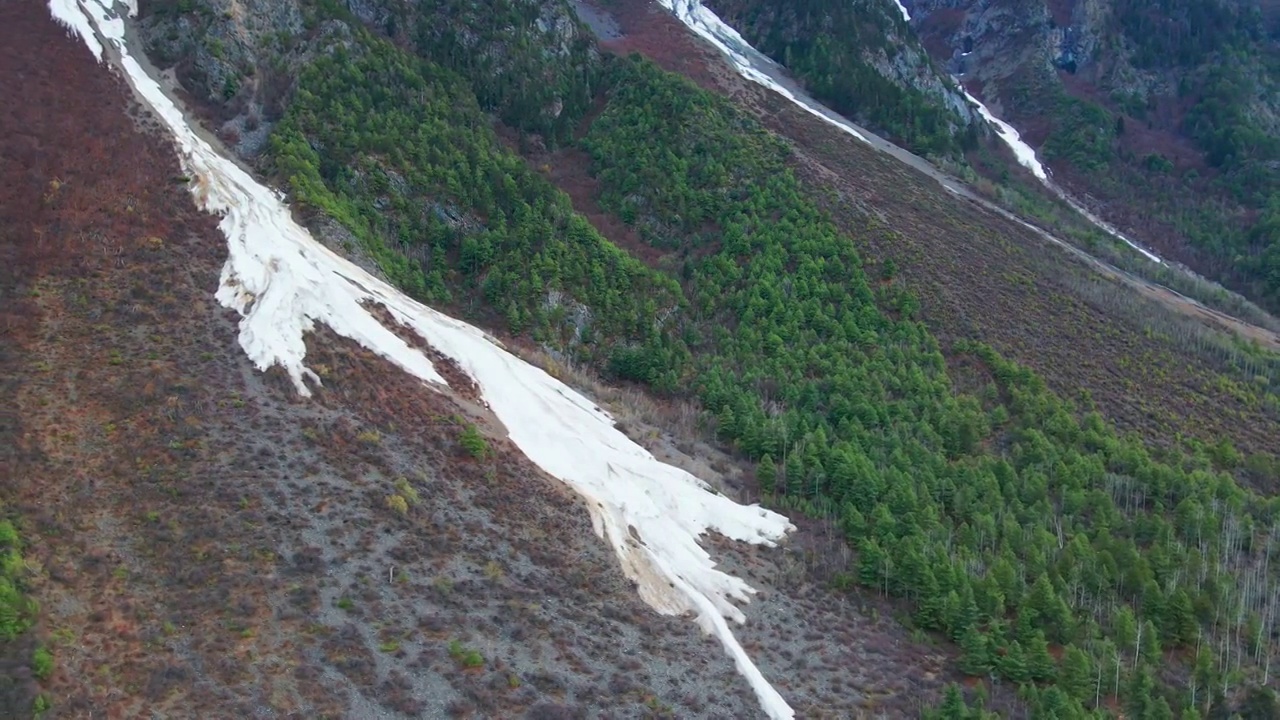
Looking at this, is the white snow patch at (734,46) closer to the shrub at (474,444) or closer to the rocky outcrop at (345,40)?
the rocky outcrop at (345,40)

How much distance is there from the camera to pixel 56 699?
24000mm

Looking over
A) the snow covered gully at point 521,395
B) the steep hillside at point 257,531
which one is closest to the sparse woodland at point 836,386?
the snow covered gully at point 521,395

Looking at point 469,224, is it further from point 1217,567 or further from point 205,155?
point 1217,567

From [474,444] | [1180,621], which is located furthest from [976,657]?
[474,444]

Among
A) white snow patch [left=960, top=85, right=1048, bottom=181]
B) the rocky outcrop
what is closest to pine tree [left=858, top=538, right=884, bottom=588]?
the rocky outcrop

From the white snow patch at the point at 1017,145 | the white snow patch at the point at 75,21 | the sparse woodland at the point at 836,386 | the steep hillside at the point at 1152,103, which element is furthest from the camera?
the white snow patch at the point at 1017,145

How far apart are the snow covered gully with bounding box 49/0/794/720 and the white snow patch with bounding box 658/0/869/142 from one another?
51.1m

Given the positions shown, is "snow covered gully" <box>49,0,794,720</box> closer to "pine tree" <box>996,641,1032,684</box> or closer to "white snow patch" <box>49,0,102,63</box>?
"pine tree" <box>996,641,1032,684</box>

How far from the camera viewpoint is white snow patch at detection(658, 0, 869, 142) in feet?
298

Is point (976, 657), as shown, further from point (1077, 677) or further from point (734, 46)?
point (734, 46)

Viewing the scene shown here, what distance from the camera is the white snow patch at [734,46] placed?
90812 mm

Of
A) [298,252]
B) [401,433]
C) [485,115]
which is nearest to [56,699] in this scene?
[401,433]

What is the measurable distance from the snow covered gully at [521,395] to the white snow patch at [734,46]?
51147mm

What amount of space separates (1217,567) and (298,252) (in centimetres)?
4269
